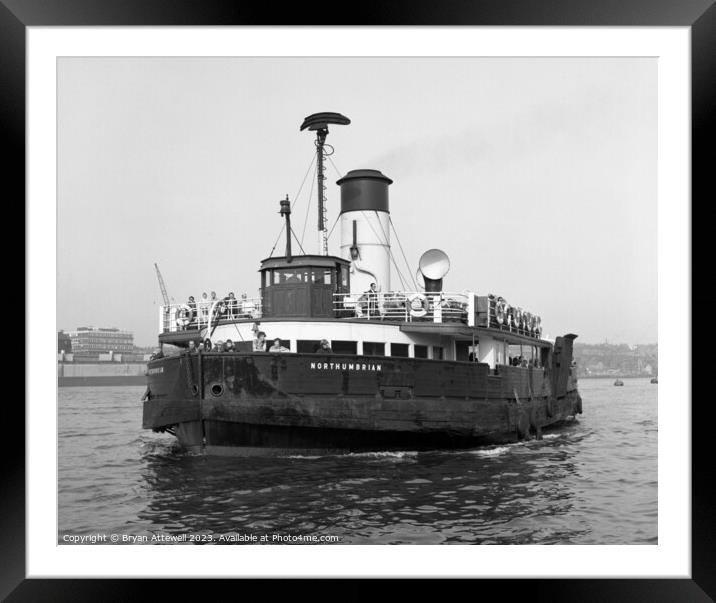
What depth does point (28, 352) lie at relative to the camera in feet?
36.1

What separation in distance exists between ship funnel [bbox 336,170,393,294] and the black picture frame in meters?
15.8

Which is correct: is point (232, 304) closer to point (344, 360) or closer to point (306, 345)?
point (306, 345)

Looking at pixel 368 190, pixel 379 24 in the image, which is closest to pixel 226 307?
pixel 368 190

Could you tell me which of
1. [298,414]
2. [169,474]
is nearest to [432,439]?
[298,414]

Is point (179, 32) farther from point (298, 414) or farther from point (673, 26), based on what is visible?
point (298, 414)

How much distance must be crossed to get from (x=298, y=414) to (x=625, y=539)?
27.0 ft

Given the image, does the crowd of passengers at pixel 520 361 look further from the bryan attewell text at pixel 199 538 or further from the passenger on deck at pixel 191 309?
the bryan attewell text at pixel 199 538

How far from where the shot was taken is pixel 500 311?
942 inches

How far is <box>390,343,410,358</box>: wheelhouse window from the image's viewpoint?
22.2 m

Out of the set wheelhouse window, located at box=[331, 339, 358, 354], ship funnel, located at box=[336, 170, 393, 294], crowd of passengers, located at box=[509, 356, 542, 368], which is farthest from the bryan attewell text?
crowd of passengers, located at box=[509, 356, 542, 368]

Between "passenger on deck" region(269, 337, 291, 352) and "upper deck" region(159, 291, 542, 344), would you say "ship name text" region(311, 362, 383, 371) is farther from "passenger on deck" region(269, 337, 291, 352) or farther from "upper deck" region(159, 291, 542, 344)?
"upper deck" region(159, 291, 542, 344)

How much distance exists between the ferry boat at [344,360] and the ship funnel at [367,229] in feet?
0.12

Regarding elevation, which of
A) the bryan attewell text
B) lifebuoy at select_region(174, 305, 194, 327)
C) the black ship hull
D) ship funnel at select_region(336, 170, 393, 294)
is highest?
ship funnel at select_region(336, 170, 393, 294)

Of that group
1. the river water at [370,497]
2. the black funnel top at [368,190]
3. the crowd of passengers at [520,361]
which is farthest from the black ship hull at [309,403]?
the black funnel top at [368,190]
